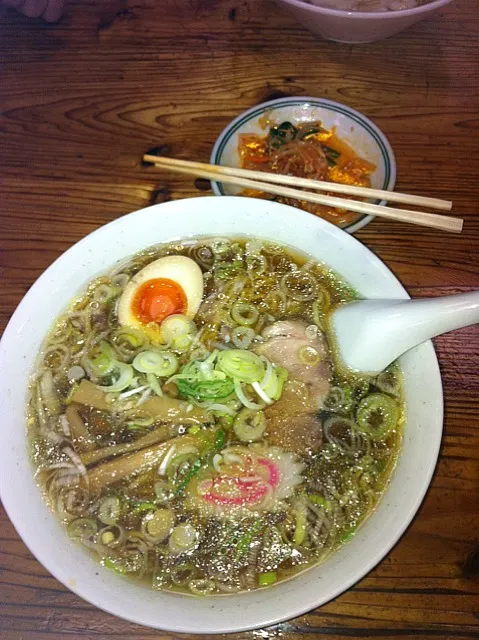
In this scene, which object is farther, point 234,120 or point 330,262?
point 234,120

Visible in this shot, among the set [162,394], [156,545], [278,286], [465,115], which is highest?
[465,115]

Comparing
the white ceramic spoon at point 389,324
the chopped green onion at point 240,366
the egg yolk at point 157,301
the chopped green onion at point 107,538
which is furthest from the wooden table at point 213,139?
the chopped green onion at point 240,366

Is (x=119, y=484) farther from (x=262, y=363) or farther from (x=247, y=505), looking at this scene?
(x=262, y=363)

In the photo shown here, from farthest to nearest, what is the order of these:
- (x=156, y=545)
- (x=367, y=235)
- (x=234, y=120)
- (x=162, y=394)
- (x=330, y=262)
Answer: (x=234, y=120) < (x=367, y=235) < (x=330, y=262) < (x=162, y=394) < (x=156, y=545)

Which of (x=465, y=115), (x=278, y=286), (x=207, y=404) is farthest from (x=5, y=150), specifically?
(x=465, y=115)

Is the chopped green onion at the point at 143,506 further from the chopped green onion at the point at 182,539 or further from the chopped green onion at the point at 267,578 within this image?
the chopped green onion at the point at 267,578

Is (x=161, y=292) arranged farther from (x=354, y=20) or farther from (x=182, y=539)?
(x=354, y=20)

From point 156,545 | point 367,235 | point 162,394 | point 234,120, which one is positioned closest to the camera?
point 156,545
